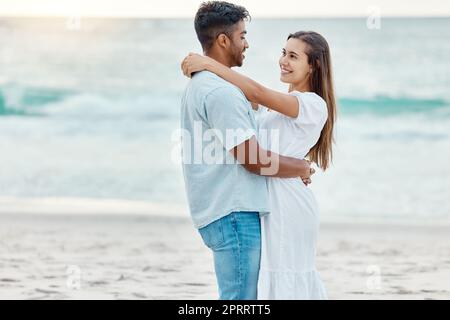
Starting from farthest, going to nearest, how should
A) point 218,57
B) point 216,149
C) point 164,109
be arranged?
1. point 164,109
2. point 218,57
3. point 216,149

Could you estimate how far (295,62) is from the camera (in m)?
3.29

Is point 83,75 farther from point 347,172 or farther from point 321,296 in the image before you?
point 321,296

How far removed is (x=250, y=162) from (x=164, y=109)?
1217 centimetres

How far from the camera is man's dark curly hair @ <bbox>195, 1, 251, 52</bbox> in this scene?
10.1 ft

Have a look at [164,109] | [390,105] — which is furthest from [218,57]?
[390,105]

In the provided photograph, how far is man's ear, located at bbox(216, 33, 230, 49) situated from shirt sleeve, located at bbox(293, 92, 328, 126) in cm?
32

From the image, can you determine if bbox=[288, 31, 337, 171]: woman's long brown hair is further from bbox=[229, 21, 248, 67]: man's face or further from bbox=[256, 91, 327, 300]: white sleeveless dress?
bbox=[229, 21, 248, 67]: man's face

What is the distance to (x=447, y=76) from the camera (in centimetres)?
1662

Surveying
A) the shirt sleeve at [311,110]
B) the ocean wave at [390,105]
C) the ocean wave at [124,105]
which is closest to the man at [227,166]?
the shirt sleeve at [311,110]

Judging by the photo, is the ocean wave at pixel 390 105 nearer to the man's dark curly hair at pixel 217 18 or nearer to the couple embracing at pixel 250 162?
the couple embracing at pixel 250 162

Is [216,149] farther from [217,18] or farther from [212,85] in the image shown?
[217,18]

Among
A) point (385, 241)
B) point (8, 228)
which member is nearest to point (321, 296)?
point (385, 241)

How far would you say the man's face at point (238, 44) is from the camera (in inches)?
122

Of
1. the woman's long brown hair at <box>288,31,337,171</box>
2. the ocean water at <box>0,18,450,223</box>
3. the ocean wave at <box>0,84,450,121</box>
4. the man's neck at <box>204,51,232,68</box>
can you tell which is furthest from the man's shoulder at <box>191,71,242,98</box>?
the ocean wave at <box>0,84,450,121</box>
